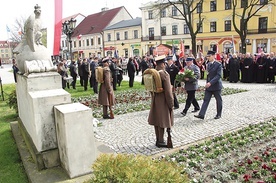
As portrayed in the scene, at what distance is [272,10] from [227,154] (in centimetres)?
4283

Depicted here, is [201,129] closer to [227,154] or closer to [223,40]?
[227,154]

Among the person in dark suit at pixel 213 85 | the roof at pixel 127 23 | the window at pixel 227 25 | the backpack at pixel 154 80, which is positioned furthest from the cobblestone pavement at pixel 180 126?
the roof at pixel 127 23

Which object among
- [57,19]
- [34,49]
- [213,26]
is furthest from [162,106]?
[213,26]

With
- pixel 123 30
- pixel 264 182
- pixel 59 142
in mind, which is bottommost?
pixel 264 182

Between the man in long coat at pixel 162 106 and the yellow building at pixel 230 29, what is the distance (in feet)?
121

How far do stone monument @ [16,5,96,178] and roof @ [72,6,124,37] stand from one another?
62709mm

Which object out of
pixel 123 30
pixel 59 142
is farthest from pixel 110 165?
pixel 123 30

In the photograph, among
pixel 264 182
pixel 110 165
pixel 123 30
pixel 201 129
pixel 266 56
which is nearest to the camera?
pixel 110 165

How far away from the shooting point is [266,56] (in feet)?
56.2

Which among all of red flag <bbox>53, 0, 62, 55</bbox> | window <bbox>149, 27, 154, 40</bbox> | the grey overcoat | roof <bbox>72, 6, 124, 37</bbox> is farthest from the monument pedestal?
roof <bbox>72, 6, 124, 37</bbox>

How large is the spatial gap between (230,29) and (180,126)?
139 feet

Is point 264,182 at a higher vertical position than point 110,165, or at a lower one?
lower

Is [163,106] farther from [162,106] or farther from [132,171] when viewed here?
[132,171]

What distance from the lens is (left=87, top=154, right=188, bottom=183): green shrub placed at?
265cm
